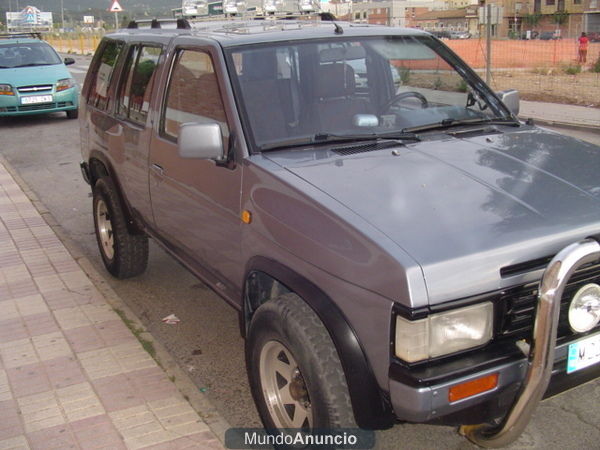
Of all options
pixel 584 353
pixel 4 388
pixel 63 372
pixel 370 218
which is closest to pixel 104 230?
pixel 63 372

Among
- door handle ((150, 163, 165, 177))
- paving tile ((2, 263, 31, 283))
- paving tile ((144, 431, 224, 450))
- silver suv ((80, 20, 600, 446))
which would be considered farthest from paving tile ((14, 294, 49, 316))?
paving tile ((144, 431, 224, 450))

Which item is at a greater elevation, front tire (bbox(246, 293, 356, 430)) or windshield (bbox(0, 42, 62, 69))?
windshield (bbox(0, 42, 62, 69))

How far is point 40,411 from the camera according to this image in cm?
371

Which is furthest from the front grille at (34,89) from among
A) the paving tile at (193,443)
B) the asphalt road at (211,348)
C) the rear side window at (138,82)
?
the paving tile at (193,443)

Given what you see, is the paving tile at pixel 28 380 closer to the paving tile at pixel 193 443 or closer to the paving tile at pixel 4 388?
the paving tile at pixel 4 388

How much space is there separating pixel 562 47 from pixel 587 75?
596 cm

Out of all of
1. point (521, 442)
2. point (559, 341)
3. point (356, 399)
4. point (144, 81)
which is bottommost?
point (521, 442)

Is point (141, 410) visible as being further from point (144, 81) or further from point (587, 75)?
point (587, 75)

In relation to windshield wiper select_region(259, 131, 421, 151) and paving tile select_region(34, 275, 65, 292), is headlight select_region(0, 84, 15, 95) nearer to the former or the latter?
paving tile select_region(34, 275, 65, 292)

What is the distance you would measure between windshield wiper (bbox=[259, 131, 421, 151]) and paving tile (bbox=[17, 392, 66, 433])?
177 centimetres

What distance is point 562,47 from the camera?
28938 millimetres

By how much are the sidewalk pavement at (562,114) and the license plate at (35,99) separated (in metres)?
9.63

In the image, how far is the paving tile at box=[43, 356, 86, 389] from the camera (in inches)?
158

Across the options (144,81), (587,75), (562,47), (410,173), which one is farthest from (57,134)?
(562,47)
